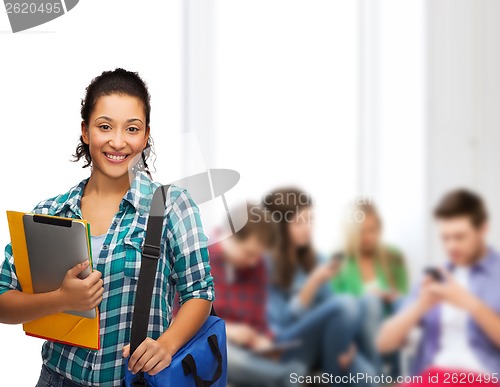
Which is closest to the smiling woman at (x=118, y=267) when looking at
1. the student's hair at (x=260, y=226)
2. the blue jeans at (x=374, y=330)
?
the student's hair at (x=260, y=226)

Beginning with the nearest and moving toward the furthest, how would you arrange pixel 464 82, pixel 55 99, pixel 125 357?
pixel 125 357, pixel 464 82, pixel 55 99

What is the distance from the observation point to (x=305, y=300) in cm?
Result: 188

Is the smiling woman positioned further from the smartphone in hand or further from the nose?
the smartphone in hand

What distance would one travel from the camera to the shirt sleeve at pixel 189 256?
103 cm

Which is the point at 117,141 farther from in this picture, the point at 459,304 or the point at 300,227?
the point at 459,304

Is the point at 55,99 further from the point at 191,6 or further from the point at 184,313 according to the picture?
the point at 184,313

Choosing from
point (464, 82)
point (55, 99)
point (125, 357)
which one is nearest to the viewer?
point (125, 357)

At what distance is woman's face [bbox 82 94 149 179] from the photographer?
1097 mm

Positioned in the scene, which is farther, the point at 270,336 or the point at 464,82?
the point at 270,336

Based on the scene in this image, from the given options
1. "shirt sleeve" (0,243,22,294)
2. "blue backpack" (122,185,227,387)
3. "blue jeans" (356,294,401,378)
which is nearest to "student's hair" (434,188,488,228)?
"blue jeans" (356,294,401,378)

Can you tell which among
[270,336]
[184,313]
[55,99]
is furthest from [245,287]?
[184,313]

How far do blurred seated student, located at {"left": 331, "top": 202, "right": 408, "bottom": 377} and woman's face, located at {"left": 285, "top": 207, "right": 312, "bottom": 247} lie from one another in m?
0.10

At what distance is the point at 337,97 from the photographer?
1830 millimetres

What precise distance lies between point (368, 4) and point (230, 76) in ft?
1.45
